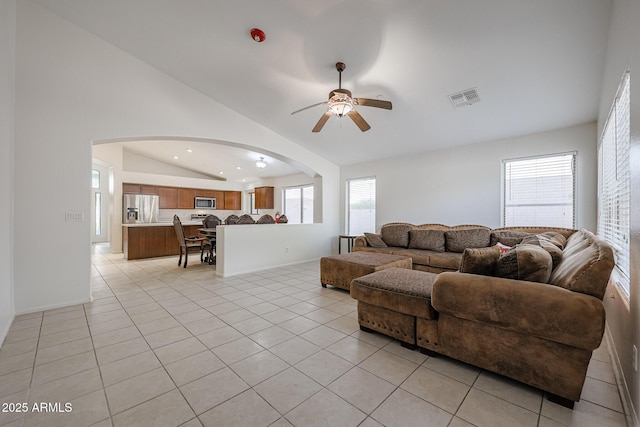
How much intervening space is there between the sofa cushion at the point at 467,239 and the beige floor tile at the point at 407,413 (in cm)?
343

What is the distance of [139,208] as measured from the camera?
7453 millimetres

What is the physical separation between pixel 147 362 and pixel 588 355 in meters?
2.96

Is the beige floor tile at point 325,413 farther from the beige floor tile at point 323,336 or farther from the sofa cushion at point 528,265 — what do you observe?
the sofa cushion at point 528,265

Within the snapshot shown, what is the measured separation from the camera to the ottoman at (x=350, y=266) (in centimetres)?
353

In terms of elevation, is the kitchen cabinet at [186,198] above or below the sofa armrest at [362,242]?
above

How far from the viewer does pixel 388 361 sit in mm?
1980

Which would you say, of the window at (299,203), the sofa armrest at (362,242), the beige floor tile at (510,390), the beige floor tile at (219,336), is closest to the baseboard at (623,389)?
the beige floor tile at (510,390)

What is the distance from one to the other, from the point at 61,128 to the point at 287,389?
13.3ft

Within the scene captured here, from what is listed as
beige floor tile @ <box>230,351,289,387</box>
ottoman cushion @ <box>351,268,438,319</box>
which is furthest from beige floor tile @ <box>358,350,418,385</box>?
beige floor tile @ <box>230,351,289,387</box>

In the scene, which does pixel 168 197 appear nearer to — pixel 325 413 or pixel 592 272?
pixel 325 413

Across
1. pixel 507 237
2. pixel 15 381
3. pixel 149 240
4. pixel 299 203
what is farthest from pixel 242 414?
pixel 299 203

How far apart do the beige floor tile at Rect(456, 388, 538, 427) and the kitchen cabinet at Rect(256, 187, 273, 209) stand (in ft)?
28.3

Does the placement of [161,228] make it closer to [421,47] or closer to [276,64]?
[276,64]

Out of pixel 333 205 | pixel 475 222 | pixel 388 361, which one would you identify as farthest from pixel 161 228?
pixel 475 222
